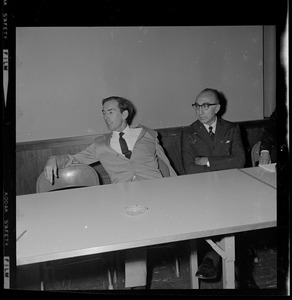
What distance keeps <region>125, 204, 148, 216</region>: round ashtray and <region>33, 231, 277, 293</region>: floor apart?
0.66 metres

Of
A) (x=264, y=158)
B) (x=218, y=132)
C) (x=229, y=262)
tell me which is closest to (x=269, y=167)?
(x=264, y=158)

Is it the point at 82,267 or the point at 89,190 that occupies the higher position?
the point at 89,190

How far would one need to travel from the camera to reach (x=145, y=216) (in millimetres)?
1745

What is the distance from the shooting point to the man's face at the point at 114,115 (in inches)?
97.0

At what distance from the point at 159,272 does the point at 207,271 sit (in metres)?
0.47

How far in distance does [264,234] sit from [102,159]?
133 centimetres

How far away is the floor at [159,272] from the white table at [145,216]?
26 cm

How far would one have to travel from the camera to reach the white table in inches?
59.9

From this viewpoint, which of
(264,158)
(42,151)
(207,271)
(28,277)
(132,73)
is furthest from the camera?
(132,73)

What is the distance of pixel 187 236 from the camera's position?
1.56m

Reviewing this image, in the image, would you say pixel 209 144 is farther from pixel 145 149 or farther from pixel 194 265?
pixel 194 265

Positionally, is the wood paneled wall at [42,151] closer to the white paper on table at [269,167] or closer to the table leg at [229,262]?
the white paper on table at [269,167]

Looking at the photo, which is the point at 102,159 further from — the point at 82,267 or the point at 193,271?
the point at 193,271

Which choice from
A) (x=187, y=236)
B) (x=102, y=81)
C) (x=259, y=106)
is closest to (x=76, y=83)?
(x=102, y=81)
